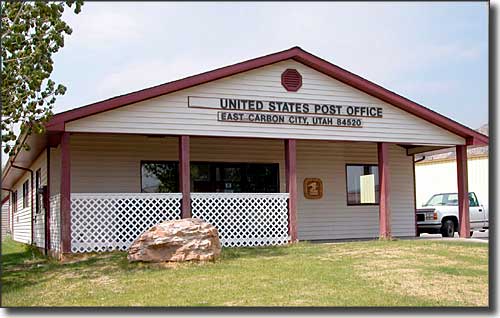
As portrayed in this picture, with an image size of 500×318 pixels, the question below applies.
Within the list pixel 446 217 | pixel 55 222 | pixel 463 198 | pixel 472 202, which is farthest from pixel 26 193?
pixel 472 202

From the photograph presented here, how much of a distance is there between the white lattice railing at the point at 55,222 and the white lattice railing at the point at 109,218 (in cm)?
53

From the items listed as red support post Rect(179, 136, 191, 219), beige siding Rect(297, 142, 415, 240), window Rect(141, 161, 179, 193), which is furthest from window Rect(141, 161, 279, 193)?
red support post Rect(179, 136, 191, 219)

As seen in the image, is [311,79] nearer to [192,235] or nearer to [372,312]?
[192,235]

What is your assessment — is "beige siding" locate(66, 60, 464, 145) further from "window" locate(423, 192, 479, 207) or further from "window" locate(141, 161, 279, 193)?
"window" locate(423, 192, 479, 207)

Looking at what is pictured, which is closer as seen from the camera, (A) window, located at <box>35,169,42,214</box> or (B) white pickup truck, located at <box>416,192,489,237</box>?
(A) window, located at <box>35,169,42,214</box>

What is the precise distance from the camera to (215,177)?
18.6 metres

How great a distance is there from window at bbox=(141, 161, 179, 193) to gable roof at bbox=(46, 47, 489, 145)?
3357mm

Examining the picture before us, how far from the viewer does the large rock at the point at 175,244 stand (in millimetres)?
12234

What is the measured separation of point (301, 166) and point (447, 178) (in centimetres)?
1895

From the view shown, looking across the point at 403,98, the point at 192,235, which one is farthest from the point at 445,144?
the point at 192,235

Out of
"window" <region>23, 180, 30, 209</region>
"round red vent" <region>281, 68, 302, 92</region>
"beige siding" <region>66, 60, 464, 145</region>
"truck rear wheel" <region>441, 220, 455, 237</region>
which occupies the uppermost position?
"round red vent" <region>281, 68, 302, 92</region>

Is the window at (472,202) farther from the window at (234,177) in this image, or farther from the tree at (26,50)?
the tree at (26,50)

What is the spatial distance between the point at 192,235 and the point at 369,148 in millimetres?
9635

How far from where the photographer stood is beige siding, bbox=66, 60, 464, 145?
14891 mm
